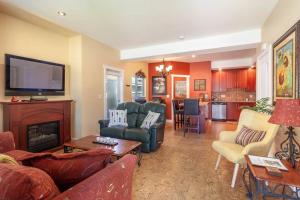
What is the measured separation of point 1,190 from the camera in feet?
2.21

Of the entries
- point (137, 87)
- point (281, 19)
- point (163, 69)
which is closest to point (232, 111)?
point (163, 69)

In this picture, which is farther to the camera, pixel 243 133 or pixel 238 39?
pixel 238 39

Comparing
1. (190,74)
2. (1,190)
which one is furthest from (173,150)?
(190,74)

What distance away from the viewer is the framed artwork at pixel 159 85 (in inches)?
299

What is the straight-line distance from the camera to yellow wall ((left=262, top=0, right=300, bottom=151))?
2.07m

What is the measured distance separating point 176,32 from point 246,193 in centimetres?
327

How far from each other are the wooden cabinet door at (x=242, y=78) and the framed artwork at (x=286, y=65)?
5.18 metres

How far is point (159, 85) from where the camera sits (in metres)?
7.72

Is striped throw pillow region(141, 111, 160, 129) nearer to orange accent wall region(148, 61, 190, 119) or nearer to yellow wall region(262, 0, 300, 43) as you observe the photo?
yellow wall region(262, 0, 300, 43)

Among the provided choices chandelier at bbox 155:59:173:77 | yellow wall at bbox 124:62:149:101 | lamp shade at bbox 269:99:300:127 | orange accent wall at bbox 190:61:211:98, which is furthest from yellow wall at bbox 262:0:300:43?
yellow wall at bbox 124:62:149:101

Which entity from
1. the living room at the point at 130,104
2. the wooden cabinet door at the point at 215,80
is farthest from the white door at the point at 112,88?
the wooden cabinet door at the point at 215,80

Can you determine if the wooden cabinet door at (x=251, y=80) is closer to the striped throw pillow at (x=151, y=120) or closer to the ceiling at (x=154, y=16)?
the ceiling at (x=154, y=16)

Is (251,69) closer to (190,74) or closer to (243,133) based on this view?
(190,74)

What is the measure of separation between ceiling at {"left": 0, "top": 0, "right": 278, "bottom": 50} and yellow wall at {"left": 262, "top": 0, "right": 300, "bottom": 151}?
0.15 meters
